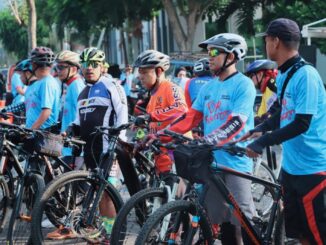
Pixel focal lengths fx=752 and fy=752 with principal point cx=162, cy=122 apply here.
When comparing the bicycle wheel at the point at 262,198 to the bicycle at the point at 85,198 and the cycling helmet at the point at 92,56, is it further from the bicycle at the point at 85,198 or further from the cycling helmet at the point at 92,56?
the cycling helmet at the point at 92,56

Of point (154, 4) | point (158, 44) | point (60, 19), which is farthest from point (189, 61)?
point (158, 44)

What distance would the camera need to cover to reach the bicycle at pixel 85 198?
19.5 ft

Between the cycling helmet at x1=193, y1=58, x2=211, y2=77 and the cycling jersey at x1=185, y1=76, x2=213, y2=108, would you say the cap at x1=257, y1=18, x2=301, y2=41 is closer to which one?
the cycling jersey at x1=185, y1=76, x2=213, y2=108

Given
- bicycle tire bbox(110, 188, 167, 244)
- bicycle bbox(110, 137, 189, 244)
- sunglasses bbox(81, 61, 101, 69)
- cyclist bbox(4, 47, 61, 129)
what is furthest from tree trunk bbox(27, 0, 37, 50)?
bicycle tire bbox(110, 188, 167, 244)

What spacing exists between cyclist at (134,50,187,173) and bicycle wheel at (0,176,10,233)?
1479 millimetres

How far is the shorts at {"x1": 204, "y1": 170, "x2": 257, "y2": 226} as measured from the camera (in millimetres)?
5258

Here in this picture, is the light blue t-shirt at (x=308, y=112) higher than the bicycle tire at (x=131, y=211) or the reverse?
higher

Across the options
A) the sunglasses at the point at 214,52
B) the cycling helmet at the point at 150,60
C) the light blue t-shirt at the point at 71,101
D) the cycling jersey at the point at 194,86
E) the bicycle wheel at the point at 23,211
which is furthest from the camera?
the cycling jersey at the point at 194,86

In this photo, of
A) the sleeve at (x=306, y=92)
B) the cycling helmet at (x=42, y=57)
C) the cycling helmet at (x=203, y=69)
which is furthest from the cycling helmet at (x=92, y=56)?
the cycling helmet at (x=203, y=69)

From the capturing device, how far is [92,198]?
19.9 ft

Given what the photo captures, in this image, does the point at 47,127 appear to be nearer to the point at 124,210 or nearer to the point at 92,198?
the point at 92,198

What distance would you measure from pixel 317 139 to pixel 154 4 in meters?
24.0

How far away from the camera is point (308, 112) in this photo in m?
4.59

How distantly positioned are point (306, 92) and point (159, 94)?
223 cm
